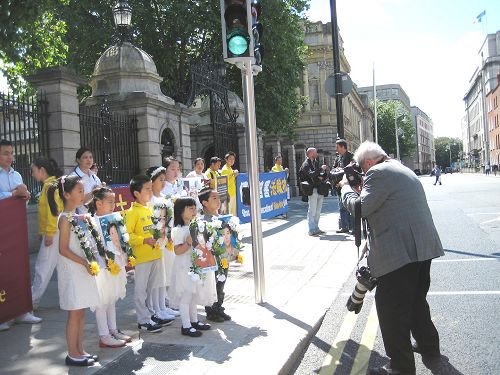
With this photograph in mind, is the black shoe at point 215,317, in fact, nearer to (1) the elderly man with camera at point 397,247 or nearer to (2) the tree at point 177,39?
(1) the elderly man with camera at point 397,247

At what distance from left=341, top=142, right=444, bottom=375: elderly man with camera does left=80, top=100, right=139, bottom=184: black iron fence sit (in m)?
8.37

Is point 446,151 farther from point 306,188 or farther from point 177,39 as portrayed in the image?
point 306,188

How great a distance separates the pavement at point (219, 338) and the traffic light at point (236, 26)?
2.95 m

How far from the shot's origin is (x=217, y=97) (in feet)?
57.7

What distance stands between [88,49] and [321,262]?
761 inches

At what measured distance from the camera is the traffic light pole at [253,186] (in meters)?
5.77

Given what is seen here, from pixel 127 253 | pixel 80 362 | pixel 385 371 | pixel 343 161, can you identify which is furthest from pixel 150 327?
pixel 343 161

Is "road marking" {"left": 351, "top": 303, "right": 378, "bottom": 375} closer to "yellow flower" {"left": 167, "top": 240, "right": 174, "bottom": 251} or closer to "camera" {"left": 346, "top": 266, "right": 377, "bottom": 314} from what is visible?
"camera" {"left": 346, "top": 266, "right": 377, "bottom": 314}

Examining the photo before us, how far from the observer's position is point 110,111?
40.2 feet

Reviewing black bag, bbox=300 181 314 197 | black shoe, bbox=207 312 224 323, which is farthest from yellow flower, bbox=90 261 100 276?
black bag, bbox=300 181 314 197

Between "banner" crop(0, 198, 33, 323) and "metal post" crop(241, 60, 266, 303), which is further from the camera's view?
"metal post" crop(241, 60, 266, 303)

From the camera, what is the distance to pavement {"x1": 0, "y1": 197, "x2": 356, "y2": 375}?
13.3 feet

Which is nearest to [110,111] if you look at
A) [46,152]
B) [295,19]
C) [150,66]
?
[150,66]

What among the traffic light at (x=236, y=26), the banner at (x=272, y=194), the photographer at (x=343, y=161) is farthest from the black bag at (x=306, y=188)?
the traffic light at (x=236, y=26)
